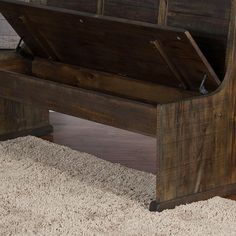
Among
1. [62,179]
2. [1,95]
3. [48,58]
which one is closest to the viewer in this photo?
[62,179]

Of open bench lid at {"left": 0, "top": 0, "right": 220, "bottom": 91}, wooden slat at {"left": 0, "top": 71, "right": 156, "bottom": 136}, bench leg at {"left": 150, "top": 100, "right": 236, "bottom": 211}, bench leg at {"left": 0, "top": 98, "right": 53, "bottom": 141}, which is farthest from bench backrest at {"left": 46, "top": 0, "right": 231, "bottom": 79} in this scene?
bench leg at {"left": 0, "top": 98, "right": 53, "bottom": 141}

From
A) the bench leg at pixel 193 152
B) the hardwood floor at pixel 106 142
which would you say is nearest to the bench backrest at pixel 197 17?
the bench leg at pixel 193 152

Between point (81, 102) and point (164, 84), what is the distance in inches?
18.9

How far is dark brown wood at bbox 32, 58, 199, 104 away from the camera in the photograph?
13.4ft

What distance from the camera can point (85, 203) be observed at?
3.60m

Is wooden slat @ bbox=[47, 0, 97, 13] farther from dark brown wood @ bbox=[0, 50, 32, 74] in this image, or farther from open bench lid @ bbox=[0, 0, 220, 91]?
dark brown wood @ bbox=[0, 50, 32, 74]

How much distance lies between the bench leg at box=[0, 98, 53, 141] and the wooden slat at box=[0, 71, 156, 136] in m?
0.35

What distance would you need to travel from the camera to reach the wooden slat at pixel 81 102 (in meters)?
3.60

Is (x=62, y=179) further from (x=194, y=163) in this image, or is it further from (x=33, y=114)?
(x=33, y=114)

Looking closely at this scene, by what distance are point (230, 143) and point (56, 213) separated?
91 cm

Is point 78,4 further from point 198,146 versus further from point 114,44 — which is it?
point 198,146

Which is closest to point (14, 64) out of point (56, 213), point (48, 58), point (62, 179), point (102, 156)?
point (48, 58)

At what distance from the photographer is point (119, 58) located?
411cm

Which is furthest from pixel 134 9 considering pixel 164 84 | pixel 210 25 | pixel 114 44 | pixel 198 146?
pixel 198 146
